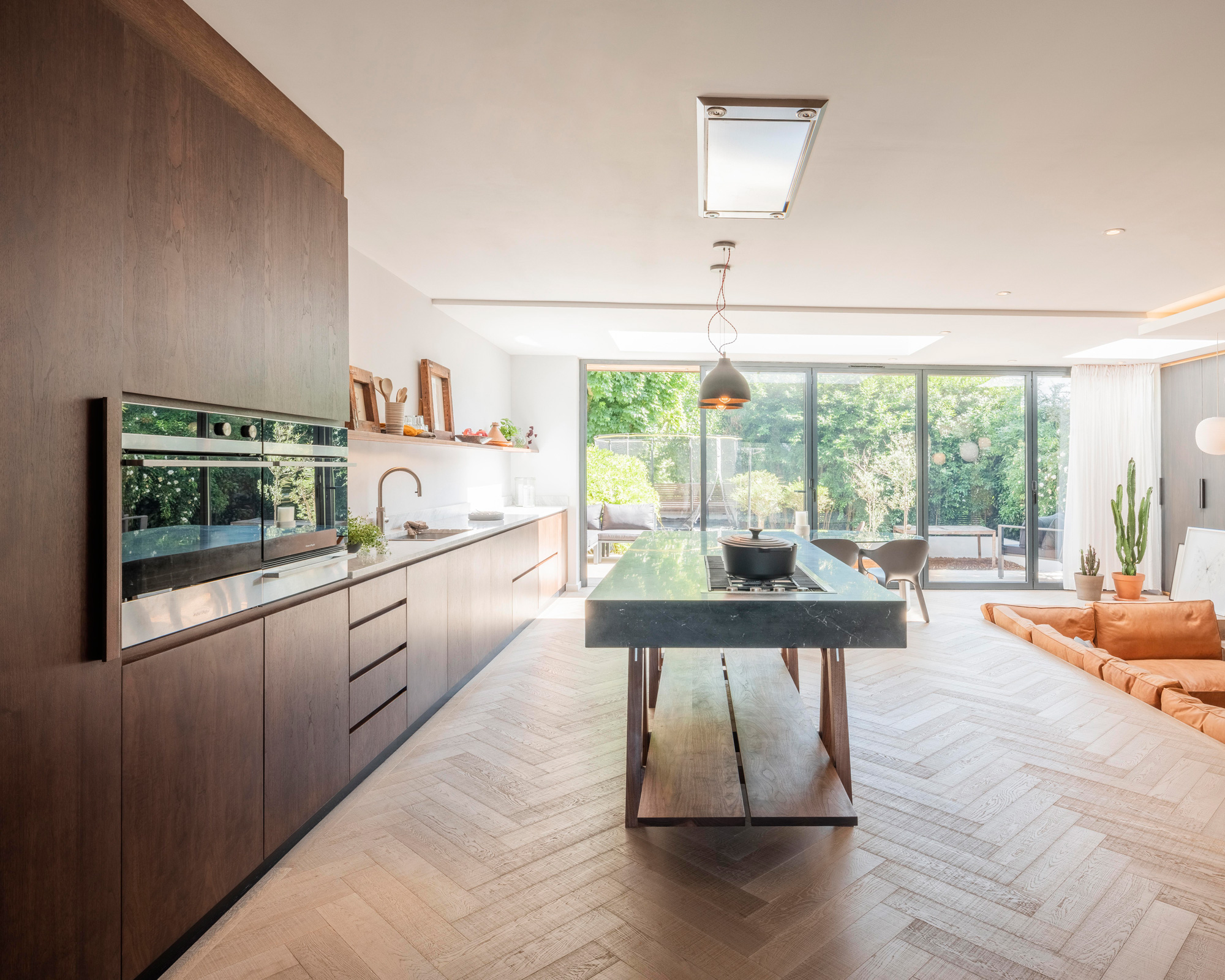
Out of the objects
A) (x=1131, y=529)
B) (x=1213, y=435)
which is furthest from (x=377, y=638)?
(x=1131, y=529)

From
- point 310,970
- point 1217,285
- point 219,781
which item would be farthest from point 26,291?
point 1217,285

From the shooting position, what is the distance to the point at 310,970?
1710mm

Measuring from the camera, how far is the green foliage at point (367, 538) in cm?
307

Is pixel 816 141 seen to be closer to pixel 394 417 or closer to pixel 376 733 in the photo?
pixel 394 417

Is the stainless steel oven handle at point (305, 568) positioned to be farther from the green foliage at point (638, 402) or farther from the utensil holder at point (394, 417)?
the green foliage at point (638, 402)

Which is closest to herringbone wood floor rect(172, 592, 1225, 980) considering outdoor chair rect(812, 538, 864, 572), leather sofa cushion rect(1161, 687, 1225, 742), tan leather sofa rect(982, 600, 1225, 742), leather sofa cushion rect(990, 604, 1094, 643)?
leather sofa cushion rect(1161, 687, 1225, 742)

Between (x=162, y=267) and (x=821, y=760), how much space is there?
2584 millimetres

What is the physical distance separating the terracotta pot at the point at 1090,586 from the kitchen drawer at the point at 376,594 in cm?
676

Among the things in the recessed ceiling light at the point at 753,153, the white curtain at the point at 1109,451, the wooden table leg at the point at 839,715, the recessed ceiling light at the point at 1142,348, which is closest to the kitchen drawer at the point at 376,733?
the wooden table leg at the point at 839,715

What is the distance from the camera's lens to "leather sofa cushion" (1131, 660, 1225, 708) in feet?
12.8

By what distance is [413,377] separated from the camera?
460 cm

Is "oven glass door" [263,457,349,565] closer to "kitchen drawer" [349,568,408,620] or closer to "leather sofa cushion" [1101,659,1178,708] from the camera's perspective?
"kitchen drawer" [349,568,408,620]

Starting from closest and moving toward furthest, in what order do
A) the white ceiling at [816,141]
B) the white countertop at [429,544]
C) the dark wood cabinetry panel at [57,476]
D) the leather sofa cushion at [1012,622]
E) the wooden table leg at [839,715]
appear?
the dark wood cabinetry panel at [57,476] → the white ceiling at [816,141] → the wooden table leg at [839,715] → the white countertop at [429,544] → the leather sofa cushion at [1012,622]

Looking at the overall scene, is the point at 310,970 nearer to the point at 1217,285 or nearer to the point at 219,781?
the point at 219,781
